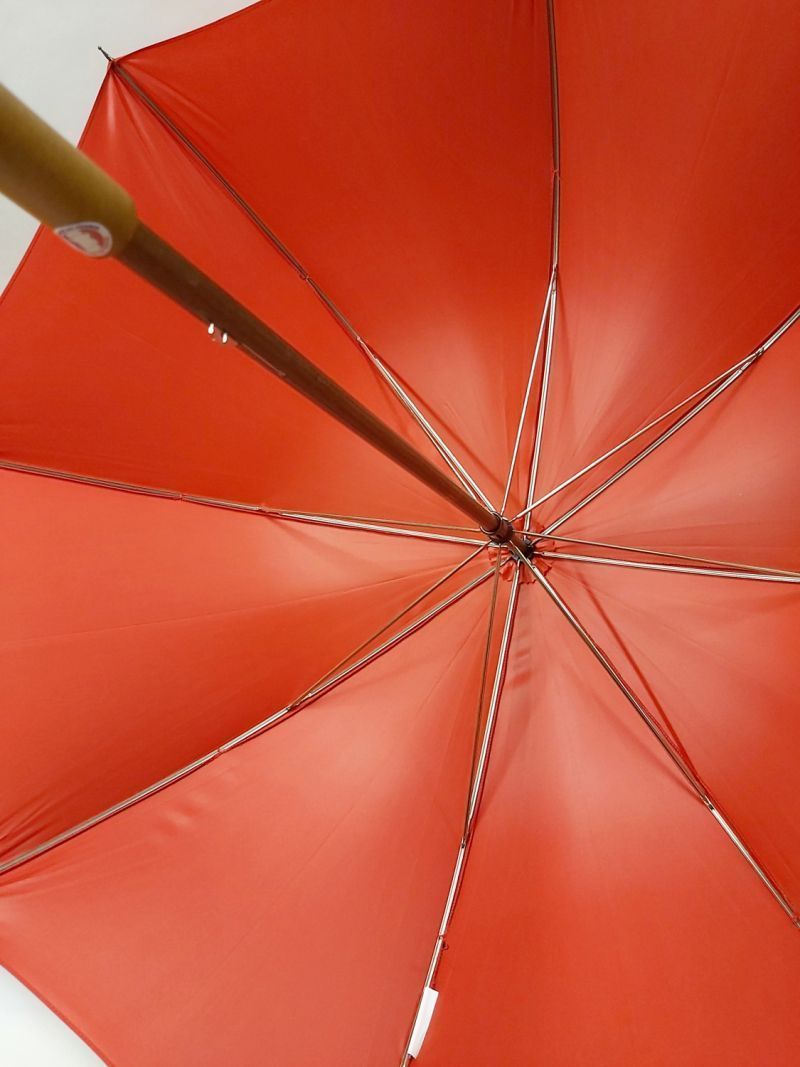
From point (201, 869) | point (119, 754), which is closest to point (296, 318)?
point (119, 754)

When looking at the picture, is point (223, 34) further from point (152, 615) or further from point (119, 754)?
point (119, 754)

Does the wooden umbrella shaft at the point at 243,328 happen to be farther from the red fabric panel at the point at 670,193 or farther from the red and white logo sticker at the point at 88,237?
the red fabric panel at the point at 670,193

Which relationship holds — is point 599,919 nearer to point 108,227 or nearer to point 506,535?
point 506,535

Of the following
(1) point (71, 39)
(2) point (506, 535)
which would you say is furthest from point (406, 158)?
(1) point (71, 39)

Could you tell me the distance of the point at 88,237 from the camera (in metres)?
0.48

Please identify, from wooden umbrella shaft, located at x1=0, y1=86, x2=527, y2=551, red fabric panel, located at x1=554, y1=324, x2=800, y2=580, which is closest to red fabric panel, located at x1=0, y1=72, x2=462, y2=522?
red fabric panel, located at x1=554, y1=324, x2=800, y2=580

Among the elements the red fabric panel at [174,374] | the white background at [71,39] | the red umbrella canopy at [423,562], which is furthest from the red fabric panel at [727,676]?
the white background at [71,39]

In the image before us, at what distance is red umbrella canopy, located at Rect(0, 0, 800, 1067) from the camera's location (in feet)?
4.01

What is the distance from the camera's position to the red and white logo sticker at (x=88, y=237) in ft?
1.53

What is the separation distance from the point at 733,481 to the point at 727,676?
0.32 meters

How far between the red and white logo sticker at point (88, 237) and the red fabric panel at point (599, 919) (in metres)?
1.09

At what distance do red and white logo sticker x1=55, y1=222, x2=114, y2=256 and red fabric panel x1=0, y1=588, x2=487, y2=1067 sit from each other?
1.04m

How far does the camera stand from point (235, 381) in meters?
1.40

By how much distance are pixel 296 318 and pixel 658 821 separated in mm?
1066
